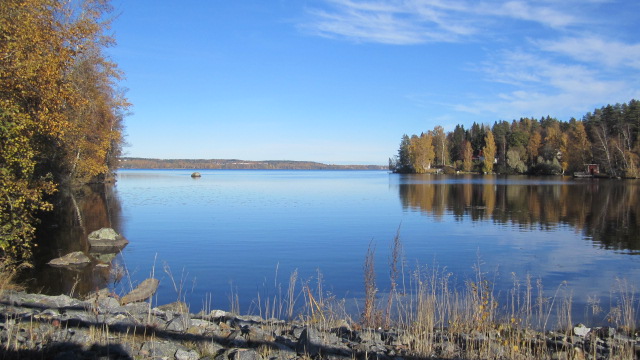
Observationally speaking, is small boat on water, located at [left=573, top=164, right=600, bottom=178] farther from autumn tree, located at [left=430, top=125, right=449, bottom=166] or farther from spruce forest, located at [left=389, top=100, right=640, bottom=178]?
autumn tree, located at [left=430, top=125, right=449, bottom=166]

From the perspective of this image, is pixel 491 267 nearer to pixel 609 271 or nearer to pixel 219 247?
pixel 609 271

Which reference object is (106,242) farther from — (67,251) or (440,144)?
(440,144)

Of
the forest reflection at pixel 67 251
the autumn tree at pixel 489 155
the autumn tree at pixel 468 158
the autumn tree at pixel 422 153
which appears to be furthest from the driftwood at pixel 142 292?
the autumn tree at pixel 468 158

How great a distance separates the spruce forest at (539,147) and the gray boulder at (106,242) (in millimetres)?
86243

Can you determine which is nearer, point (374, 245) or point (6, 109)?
point (6, 109)

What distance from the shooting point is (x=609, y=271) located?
1480 centimetres

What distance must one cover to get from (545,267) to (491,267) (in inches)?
70.7

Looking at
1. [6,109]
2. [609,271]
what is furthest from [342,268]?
[6,109]

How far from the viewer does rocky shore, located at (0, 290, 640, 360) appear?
5.83m

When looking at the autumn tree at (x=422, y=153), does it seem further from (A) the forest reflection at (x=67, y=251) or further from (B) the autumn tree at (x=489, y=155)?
(A) the forest reflection at (x=67, y=251)

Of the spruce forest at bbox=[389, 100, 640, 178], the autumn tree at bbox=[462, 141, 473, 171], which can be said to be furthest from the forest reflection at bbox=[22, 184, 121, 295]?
the autumn tree at bbox=[462, 141, 473, 171]

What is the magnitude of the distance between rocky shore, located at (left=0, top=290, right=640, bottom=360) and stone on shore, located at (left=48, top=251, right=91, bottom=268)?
25.2 ft

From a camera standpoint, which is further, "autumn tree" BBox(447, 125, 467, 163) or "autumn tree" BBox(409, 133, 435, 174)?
"autumn tree" BBox(447, 125, 467, 163)

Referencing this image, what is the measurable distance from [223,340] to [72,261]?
11.7 metres
